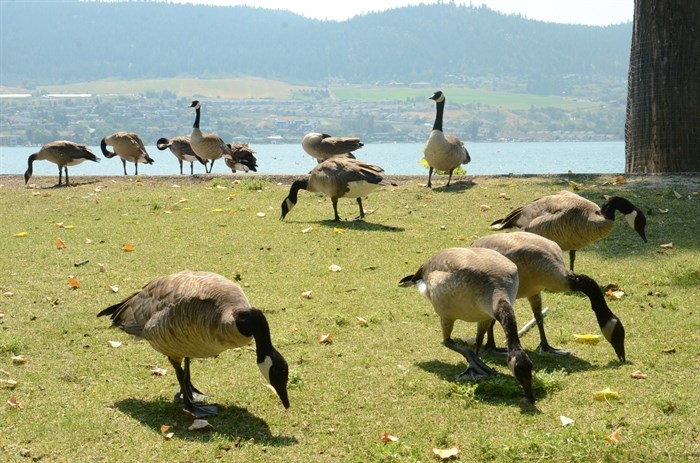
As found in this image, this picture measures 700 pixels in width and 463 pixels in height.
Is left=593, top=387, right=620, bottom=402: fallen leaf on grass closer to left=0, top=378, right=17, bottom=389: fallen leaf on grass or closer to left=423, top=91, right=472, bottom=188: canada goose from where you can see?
left=0, top=378, right=17, bottom=389: fallen leaf on grass

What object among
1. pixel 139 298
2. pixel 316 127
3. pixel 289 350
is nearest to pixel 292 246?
pixel 289 350

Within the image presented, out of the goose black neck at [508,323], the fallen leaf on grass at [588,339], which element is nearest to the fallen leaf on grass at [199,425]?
the goose black neck at [508,323]

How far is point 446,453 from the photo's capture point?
19.8 ft

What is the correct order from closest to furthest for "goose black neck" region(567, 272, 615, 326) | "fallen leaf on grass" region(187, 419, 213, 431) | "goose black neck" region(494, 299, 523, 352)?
"fallen leaf on grass" region(187, 419, 213, 431), "goose black neck" region(494, 299, 523, 352), "goose black neck" region(567, 272, 615, 326)

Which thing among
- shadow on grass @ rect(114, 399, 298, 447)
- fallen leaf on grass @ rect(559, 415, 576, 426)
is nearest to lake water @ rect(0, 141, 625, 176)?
fallen leaf on grass @ rect(559, 415, 576, 426)

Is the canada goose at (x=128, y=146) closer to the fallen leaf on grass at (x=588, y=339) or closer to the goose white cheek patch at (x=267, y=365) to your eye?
the fallen leaf on grass at (x=588, y=339)

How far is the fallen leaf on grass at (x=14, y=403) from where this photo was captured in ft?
23.2

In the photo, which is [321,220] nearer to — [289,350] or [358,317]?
[358,317]

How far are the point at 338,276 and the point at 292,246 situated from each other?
2047 mm

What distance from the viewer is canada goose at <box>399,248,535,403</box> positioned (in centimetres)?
729

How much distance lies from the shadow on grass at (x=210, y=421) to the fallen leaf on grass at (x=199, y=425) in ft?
0.11

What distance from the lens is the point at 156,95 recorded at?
479 ft

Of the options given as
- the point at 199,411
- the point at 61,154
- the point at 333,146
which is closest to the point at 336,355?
the point at 199,411

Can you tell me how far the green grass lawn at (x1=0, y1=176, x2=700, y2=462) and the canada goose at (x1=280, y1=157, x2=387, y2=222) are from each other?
1.82 feet
